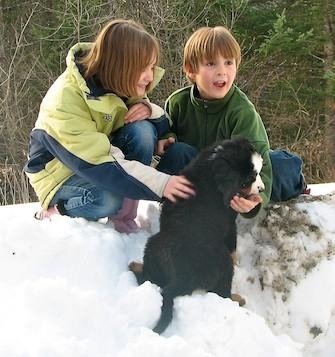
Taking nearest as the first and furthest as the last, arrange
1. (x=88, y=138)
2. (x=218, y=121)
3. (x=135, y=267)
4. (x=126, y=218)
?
1. (x=135, y=267)
2. (x=88, y=138)
3. (x=126, y=218)
4. (x=218, y=121)

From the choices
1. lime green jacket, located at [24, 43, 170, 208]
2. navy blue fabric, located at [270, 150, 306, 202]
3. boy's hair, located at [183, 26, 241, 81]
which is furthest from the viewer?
navy blue fabric, located at [270, 150, 306, 202]

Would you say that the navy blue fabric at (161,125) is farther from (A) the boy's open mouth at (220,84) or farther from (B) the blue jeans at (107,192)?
(A) the boy's open mouth at (220,84)

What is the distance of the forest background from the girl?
23.8ft

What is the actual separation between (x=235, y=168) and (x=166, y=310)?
2.40 ft

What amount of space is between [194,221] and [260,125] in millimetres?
919

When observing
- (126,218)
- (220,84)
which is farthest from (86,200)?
(220,84)

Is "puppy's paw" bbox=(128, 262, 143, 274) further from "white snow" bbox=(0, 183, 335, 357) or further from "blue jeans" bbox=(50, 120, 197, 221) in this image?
"blue jeans" bbox=(50, 120, 197, 221)

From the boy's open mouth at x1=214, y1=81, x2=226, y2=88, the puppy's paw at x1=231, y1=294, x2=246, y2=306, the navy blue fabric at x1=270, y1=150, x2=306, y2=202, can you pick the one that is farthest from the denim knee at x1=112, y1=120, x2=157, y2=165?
the puppy's paw at x1=231, y1=294, x2=246, y2=306

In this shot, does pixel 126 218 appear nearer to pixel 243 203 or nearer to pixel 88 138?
pixel 88 138

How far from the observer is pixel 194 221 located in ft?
8.70

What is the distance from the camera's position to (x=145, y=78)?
10.2ft

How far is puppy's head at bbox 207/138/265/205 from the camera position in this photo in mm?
2621

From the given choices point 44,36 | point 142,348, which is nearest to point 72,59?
point 142,348

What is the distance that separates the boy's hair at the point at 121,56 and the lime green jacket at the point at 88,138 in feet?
0.30
